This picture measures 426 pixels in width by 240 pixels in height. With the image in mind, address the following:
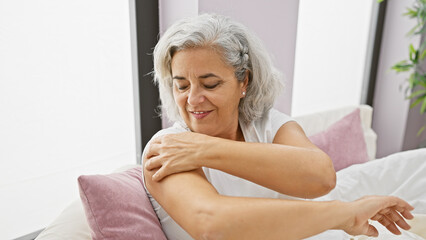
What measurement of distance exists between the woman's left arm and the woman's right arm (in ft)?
0.16

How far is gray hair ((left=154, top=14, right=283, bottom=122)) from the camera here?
106 cm

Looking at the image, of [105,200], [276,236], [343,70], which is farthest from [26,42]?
[343,70]

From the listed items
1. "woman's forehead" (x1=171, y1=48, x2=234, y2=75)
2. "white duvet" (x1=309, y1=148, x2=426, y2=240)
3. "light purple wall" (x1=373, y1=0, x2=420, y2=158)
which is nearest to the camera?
"woman's forehead" (x1=171, y1=48, x2=234, y2=75)

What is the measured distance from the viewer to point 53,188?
4.87 ft

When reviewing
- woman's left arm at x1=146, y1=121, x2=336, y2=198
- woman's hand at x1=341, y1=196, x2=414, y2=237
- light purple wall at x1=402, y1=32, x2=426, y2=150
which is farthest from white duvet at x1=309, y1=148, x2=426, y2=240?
light purple wall at x1=402, y1=32, x2=426, y2=150

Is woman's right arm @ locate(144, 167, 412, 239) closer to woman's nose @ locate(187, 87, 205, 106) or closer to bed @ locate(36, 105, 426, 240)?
woman's nose @ locate(187, 87, 205, 106)

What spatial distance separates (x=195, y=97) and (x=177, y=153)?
0.22 meters

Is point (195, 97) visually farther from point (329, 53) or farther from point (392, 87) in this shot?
point (392, 87)

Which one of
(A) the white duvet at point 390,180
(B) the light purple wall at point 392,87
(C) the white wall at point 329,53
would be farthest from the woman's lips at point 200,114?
(B) the light purple wall at point 392,87

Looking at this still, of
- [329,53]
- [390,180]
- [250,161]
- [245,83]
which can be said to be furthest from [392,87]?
[250,161]

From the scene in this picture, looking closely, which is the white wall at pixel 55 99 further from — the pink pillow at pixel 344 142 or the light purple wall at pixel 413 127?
the light purple wall at pixel 413 127

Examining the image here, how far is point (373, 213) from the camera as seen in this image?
101cm

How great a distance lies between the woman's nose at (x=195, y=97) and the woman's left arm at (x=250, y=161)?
4.8 inches

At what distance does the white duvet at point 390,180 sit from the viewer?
158 centimetres
